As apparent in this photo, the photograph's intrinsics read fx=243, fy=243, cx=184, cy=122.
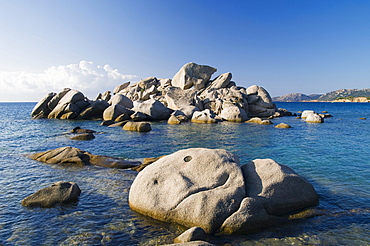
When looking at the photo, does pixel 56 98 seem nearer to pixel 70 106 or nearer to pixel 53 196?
pixel 70 106

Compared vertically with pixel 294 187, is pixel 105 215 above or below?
below

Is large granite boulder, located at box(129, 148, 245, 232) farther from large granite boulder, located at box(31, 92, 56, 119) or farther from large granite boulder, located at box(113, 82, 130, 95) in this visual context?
large granite boulder, located at box(113, 82, 130, 95)

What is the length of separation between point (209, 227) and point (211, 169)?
5.68ft

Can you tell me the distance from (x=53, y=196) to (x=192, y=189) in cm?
464

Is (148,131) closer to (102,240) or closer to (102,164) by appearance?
(102,164)

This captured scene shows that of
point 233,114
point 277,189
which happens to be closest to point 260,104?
point 233,114

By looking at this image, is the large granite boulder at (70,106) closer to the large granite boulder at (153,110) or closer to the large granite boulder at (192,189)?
the large granite boulder at (153,110)

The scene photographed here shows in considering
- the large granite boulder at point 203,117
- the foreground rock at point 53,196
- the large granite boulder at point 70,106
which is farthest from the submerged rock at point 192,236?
the large granite boulder at point 70,106

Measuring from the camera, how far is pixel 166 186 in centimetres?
697

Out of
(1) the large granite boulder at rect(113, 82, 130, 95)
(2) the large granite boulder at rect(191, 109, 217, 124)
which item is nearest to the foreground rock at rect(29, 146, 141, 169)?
(2) the large granite boulder at rect(191, 109, 217, 124)

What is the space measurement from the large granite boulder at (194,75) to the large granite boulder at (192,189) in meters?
48.0

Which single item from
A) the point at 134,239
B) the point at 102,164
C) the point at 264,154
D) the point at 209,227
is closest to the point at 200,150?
the point at 209,227

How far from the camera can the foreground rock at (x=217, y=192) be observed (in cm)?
617

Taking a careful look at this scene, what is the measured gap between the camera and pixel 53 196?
786cm
